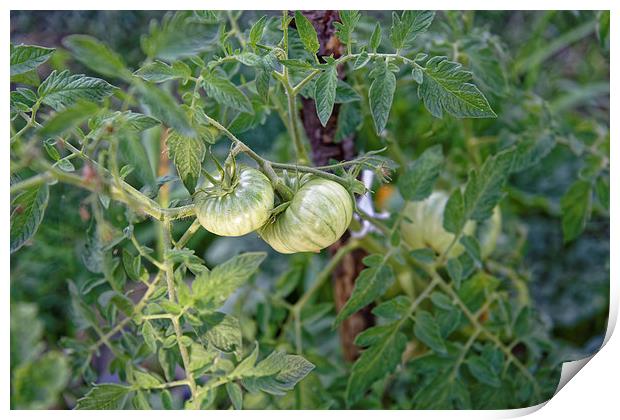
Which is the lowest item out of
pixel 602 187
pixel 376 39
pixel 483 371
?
pixel 483 371

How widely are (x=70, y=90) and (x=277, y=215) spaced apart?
6.0 inches

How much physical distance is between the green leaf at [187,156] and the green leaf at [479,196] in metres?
0.27

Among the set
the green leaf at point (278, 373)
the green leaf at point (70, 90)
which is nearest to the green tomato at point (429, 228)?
the green leaf at point (278, 373)

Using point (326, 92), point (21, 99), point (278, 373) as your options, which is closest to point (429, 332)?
point (278, 373)

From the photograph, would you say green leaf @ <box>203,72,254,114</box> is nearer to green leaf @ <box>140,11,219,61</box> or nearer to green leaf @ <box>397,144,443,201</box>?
green leaf @ <box>140,11,219,61</box>

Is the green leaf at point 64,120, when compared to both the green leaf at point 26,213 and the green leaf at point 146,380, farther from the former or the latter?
the green leaf at point 146,380

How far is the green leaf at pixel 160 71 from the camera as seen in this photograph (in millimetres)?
443

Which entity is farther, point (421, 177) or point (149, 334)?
point (421, 177)

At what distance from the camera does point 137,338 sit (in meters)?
0.61

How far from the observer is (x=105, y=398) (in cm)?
54

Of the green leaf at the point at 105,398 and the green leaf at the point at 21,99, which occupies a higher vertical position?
the green leaf at the point at 21,99

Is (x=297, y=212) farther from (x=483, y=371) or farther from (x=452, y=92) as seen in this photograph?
(x=483, y=371)
